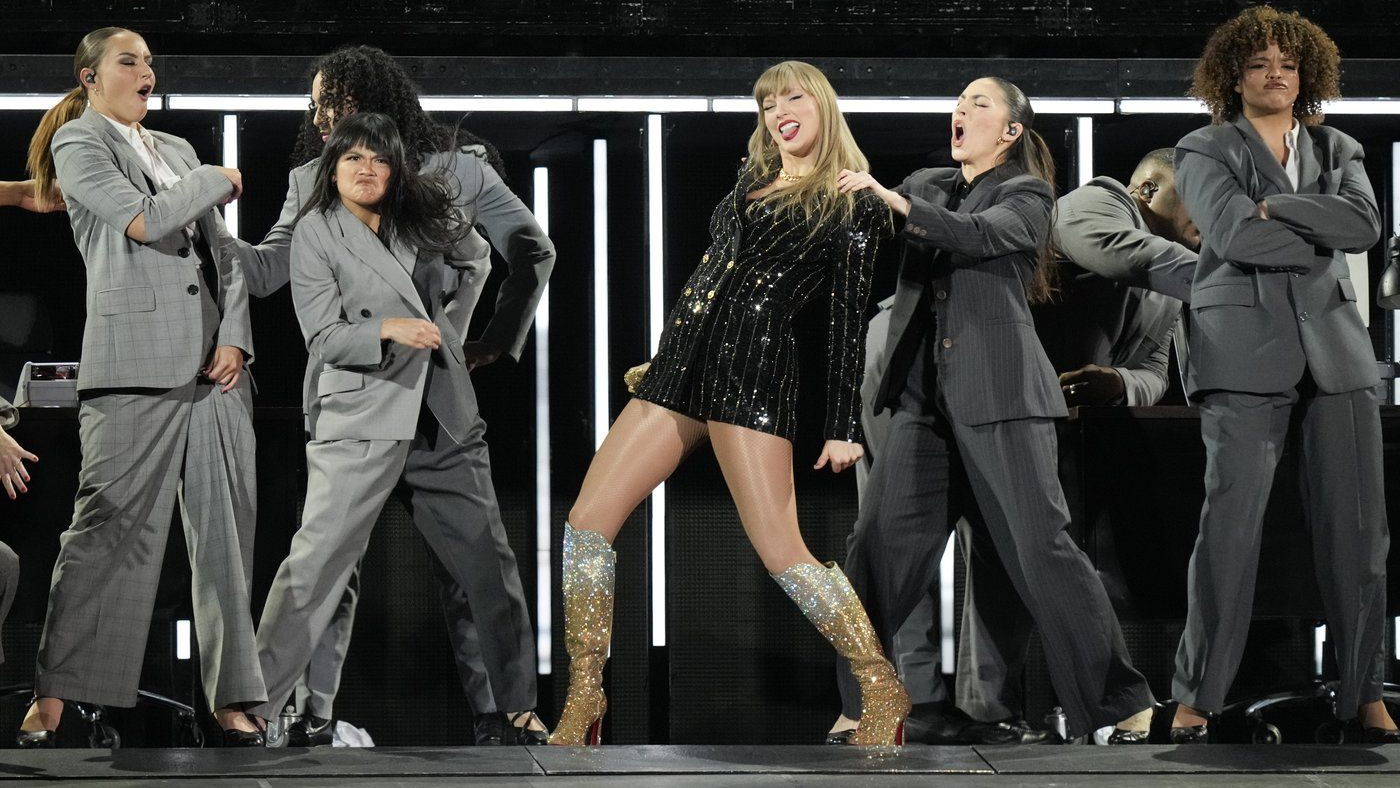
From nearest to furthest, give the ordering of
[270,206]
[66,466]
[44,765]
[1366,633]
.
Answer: [44,765], [1366,633], [66,466], [270,206]

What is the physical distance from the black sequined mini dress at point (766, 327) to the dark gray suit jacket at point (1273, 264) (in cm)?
84

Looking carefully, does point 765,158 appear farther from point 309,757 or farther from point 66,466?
point 66,466

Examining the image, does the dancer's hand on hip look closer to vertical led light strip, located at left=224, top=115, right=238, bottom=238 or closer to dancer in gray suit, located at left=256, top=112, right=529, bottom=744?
dancer in gray suit, located at left=256, top=112, right=529, bottom=744

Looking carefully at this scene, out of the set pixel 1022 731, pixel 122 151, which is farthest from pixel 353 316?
pixel 1022 731

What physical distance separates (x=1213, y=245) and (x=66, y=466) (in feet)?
9.52

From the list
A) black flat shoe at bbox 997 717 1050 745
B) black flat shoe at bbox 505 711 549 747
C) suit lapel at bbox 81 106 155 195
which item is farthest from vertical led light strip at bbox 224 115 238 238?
black flat shoe at bbox 997 717 1050 745

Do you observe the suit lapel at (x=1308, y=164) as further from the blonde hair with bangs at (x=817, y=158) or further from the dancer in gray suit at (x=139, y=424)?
the dancer in gray suit at (x=139, y=424)

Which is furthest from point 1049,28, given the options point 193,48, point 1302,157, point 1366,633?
point 193,48

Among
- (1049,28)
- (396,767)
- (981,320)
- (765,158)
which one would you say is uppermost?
(1049,28)

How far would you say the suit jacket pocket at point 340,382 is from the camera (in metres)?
3.93

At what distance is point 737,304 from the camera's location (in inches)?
145

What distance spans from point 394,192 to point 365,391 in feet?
1.54

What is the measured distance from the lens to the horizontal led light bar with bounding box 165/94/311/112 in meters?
5.10

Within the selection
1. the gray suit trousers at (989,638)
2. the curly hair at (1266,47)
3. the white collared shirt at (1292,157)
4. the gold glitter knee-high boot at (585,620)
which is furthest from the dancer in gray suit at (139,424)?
the white collared shirt at (1292,157)
